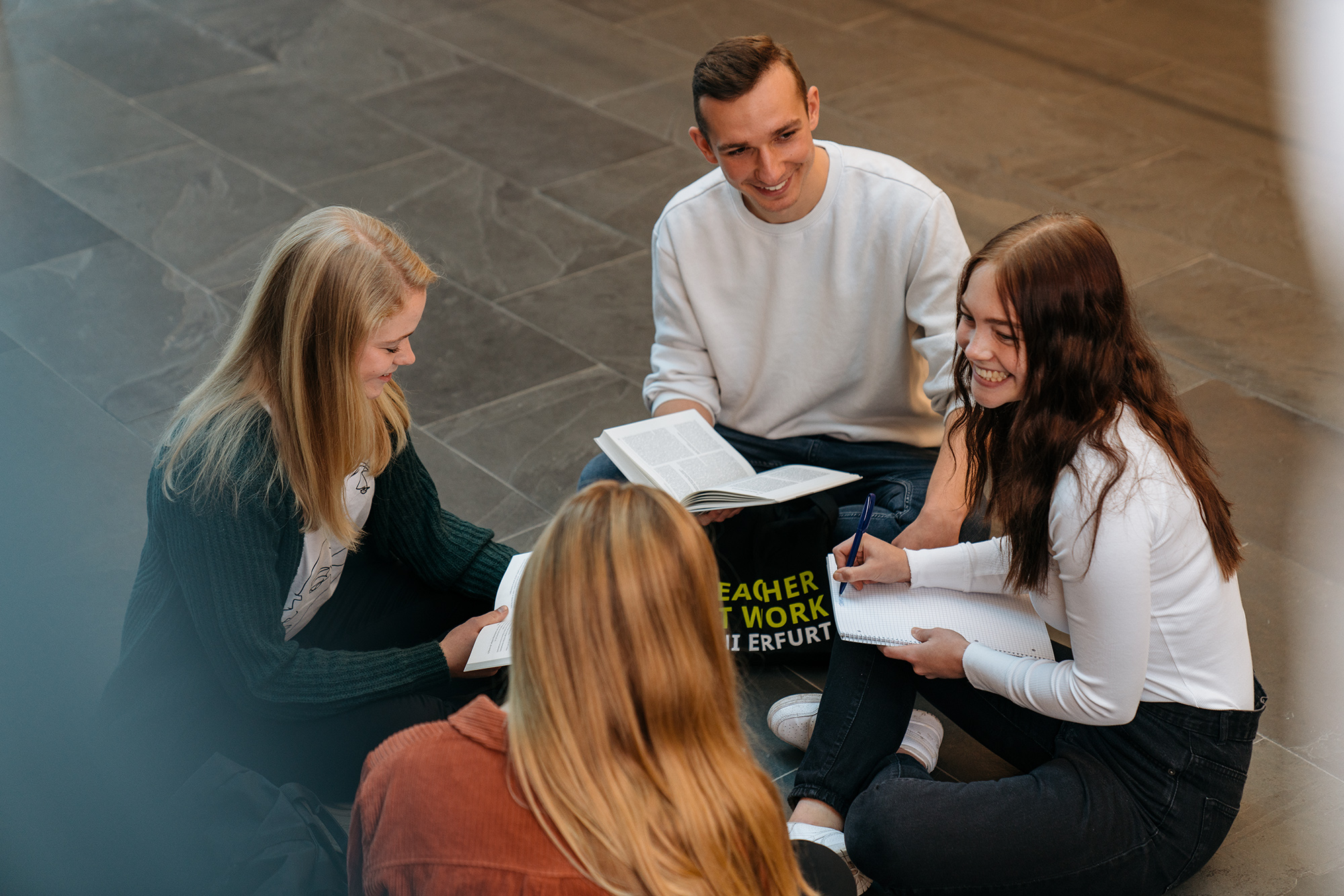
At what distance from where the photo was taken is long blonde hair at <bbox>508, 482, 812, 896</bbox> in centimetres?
132

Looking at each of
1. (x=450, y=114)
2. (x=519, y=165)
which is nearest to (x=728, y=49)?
(x=519, y=165)

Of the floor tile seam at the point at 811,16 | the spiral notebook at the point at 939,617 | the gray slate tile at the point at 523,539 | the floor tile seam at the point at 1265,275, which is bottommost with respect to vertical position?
the gray slate tile at the point at 523,539

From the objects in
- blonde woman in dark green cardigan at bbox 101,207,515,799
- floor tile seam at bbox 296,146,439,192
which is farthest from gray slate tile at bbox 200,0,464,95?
blonde woman in dark green cardigan at bbox 101,207,515,799

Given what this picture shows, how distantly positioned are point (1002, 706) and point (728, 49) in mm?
1314

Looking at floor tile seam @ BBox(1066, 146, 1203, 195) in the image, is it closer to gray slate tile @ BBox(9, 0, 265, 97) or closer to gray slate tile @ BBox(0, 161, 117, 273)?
gray slate tile @ BBox(0, 161, 117, 273)

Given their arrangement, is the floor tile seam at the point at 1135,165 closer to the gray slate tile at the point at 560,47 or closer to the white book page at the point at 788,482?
the gray slate tile at the point at 560,47

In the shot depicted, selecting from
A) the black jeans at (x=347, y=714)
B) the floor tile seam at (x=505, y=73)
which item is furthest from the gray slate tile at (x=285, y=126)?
the black jeans at (x=347, y=714)

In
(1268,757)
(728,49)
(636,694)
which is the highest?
(728,49)

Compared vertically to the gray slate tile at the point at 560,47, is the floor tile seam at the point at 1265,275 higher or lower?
lower

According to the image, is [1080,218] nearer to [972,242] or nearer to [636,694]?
[636,694]

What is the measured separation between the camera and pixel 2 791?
5.92ft

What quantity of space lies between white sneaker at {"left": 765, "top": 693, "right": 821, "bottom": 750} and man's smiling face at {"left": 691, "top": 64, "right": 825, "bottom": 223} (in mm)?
985

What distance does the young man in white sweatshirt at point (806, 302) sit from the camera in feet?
7.95

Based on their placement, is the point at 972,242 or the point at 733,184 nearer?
the point at 733,184
